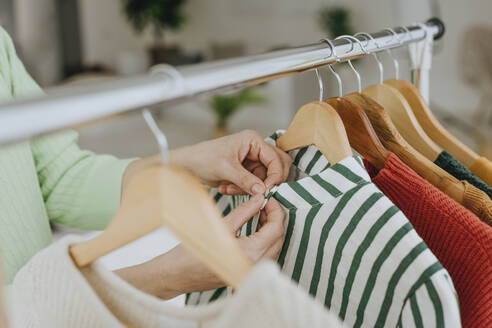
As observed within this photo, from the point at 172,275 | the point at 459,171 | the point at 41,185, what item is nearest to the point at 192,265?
the point at 172,275

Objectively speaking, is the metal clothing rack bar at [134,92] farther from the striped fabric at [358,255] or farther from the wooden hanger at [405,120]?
the wooden hanger at [405,120]

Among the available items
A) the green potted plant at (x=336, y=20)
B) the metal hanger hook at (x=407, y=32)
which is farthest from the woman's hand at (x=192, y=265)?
the green potted plant at (x=336, y=20)

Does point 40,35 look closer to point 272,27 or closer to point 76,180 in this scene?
point 272,27

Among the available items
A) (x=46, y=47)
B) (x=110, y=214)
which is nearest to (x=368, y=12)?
(x=46, y=47)

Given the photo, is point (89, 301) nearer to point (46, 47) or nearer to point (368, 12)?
point (368, 12)

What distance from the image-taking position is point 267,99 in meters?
4.89

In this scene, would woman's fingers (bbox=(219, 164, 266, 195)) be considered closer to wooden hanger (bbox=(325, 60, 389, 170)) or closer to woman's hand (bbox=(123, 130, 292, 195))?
woman's hand (bbox=(123, 130, 292, 195))

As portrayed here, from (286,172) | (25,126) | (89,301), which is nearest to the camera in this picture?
(25,126)

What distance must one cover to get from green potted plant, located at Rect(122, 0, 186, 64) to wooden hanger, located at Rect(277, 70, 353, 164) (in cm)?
580

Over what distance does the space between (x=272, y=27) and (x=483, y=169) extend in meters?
5.34

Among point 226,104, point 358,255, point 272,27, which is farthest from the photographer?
point 272,27

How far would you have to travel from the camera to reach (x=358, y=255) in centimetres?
52

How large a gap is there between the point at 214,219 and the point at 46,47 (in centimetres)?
625

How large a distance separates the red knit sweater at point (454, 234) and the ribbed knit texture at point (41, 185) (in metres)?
0.50
